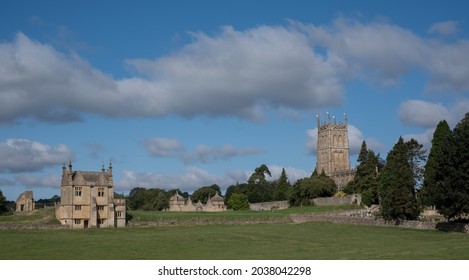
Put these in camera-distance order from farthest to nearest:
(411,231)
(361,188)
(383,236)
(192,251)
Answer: (361,188), (411,231), (383,236), (192,251)

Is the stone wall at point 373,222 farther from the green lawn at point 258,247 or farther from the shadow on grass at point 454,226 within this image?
the green lawn at point 258,247

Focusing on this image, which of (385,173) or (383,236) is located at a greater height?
(385,173)

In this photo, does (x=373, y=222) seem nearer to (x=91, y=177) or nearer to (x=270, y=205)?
(x=91, y=177)

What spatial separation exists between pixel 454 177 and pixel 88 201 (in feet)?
140

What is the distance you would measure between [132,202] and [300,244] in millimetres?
122777

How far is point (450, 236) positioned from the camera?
51656 millimetres

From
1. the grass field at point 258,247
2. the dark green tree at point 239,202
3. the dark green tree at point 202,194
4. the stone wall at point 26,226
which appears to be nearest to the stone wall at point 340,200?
the dark green tree at point 239,202

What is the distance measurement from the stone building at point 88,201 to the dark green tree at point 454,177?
1552 inches

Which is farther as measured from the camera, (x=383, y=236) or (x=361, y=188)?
(x=361, y=188)

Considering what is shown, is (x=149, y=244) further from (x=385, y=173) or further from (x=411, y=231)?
(x=385, y=173)

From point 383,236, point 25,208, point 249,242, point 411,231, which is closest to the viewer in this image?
point 249,242

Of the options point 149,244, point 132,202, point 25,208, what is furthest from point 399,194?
point 132,202

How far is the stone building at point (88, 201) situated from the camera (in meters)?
76.5

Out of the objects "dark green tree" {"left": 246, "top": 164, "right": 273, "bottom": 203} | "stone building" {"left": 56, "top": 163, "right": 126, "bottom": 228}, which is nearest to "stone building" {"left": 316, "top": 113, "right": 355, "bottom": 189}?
"dark green tree" {"left": 246, "top": 164, "right": 273, "bottom": 203}
